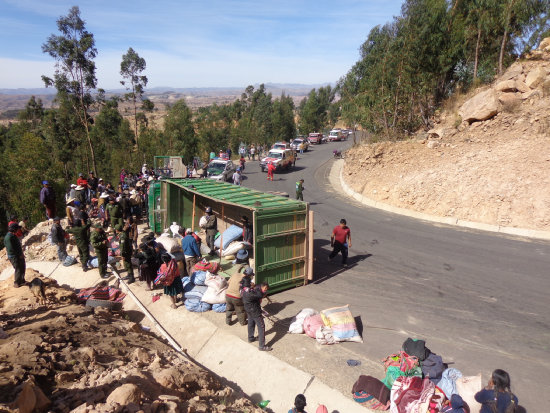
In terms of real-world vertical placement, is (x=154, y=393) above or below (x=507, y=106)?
below

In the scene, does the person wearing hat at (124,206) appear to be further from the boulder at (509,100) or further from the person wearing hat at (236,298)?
the boulder at (509,100)

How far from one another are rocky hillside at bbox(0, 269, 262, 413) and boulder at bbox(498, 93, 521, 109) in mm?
20438

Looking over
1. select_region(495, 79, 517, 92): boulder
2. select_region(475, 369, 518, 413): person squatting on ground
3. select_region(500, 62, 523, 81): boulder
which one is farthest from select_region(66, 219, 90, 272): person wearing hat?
select_region(500, 62, 523, 81): boulder

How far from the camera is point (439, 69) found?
2455cm

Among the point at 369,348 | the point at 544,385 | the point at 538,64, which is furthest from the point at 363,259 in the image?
the point at 538,64

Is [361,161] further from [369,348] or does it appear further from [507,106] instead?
[369,348]

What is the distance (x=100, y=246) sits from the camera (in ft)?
33.0

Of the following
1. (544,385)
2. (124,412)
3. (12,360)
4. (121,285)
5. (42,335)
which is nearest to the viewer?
(124,412)

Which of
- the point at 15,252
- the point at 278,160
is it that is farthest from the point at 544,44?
the point at 15,252

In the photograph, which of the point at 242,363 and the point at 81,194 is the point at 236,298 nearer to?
the point at 242,363

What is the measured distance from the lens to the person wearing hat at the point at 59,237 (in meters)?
11.0

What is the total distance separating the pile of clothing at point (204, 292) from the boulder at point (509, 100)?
18.4m

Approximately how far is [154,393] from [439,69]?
2600 cm

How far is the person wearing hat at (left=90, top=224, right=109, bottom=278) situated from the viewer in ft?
32.5
